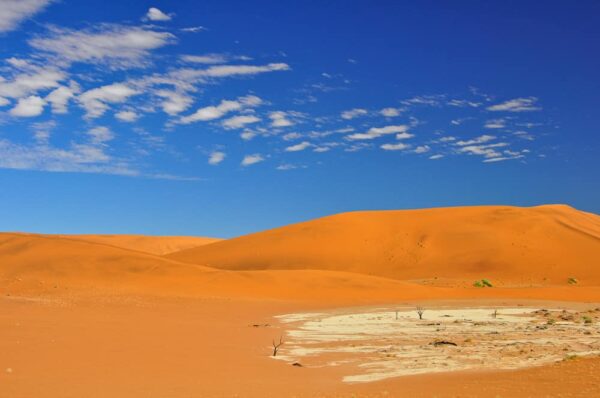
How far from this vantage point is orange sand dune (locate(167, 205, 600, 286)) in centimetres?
5019

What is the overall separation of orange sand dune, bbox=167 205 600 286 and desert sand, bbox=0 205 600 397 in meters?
0.23

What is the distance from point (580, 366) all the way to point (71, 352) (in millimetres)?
10332

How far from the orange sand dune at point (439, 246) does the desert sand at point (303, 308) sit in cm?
23

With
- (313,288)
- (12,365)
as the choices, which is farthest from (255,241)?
(12,365)

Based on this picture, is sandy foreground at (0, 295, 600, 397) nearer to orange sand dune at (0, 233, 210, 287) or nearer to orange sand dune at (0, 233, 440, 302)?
orange sand dune at (0, 233, 440, 302)

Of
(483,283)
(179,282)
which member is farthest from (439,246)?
(179,282)

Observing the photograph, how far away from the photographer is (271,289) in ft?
123

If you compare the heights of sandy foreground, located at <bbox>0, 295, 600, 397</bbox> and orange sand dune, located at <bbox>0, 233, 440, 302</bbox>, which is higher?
orange sand dune, located at <bbox>0, 233, 440, 302</bbox>

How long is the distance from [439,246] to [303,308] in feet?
100

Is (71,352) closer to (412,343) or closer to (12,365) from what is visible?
(12,365)

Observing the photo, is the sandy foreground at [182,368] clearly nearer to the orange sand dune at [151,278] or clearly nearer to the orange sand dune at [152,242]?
the orange sand dune at [151,278]

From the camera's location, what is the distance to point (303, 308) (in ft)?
98.6

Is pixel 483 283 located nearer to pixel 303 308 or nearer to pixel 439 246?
pixel 439 246

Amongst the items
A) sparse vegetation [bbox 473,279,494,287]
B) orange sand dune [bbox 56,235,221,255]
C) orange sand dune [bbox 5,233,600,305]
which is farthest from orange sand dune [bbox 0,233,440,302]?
orange sand dune [bbox 56,235,221,255]
